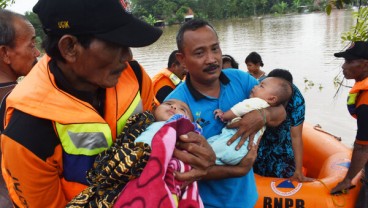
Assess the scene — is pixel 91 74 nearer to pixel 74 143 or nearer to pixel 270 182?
pixel 74 143

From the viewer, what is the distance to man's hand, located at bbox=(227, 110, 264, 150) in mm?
1876

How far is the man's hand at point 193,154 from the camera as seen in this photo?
1.41 m

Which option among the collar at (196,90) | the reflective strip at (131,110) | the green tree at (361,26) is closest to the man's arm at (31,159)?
the reflective strip at (131,110)

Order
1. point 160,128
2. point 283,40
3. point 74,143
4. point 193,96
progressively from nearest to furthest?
point 74,143 → point 160,128 → point 193,96 → point 283,40

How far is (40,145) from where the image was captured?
1160mm

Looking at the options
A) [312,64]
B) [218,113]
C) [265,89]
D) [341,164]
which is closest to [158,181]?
[218,113]

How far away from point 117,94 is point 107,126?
6.8 inches

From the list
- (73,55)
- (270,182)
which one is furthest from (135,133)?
(270,182)

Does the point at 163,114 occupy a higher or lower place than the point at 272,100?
higher

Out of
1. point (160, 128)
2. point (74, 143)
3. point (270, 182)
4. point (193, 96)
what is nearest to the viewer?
point (74, 143)

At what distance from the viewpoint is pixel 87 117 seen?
123 cm

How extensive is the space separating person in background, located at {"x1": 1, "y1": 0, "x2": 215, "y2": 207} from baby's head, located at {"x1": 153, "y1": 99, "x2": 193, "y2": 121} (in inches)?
13.1

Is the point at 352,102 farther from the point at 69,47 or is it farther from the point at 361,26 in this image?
the point at 69,47

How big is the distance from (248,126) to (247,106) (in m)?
0.12
